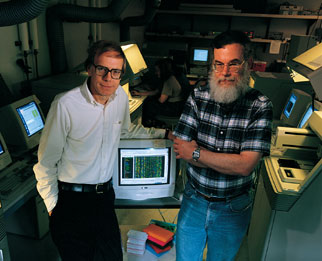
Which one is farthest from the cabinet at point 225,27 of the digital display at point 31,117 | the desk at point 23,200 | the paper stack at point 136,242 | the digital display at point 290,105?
the paper stack at point 136,242

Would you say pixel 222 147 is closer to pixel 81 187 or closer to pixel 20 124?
pixel 81 187

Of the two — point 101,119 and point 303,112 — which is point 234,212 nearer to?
point 101,119

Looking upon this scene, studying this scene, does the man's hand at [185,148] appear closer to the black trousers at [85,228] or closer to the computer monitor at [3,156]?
the black trousers at [85,228]

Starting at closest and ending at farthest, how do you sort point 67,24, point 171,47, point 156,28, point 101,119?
1. point 101,119
2. point 67,24
3. point 171,47
4. point 156,28

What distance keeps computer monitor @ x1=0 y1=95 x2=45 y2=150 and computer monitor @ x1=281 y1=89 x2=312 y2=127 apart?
2.32m

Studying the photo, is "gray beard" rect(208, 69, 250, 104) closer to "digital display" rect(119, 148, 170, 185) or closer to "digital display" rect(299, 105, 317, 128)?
"digital display" rect(119, 148, 170, 185)

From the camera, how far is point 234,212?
1.48 m

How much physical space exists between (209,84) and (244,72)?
0.18 m

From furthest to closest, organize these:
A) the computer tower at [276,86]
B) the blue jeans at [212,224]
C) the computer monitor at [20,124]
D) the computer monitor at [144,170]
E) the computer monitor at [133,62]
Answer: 1. the computer monitor at [133,62]
2. the computer tower at [276,86]
3. the computer monitor at [20,124]
4. the computer monitor at [144,170]
5. the blue jeans at [212,224]

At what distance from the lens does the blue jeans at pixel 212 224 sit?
1.48 metres

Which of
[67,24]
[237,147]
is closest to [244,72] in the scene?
[237,147]

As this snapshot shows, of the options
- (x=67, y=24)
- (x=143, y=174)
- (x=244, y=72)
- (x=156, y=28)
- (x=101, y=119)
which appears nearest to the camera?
(x=244, y=72)

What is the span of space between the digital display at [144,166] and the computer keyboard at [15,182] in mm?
632

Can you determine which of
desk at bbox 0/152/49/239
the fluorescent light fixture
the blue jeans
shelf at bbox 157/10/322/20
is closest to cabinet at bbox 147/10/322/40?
shelf at bbox 157/10/322/20
